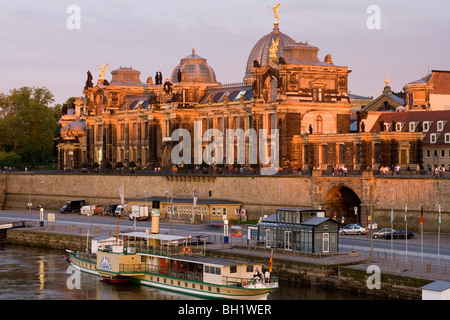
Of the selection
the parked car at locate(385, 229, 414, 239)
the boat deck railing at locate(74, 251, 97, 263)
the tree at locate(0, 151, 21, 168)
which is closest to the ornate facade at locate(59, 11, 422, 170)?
the tree at locate(0, 151, 21, 168)

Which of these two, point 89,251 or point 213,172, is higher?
point 213,172

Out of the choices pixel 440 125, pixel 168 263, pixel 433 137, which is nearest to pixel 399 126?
pixel 433 137

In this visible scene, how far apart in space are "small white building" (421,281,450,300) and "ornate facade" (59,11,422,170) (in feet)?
174

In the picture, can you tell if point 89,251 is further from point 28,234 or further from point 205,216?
point 205,216

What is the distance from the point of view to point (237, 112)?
13838 cm

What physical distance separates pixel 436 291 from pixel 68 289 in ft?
101

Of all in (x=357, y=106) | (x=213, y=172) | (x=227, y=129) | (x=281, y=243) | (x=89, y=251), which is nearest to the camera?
(x=281, y=243)

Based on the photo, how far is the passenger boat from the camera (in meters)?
70.0

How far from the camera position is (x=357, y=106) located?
17025 centimetres

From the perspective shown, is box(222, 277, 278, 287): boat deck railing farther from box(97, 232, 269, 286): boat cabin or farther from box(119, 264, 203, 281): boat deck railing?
box(119, 264, 203, 281): boat deck railing
